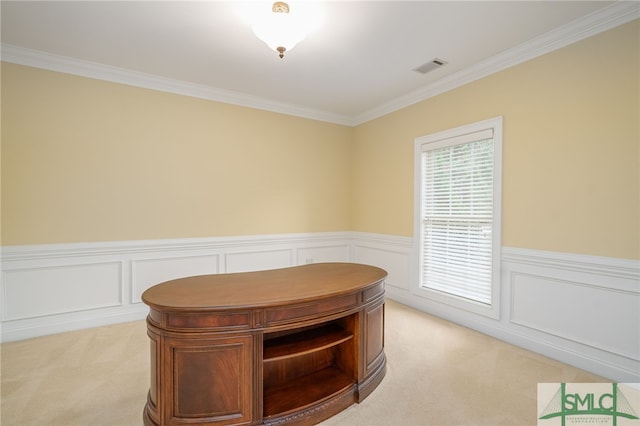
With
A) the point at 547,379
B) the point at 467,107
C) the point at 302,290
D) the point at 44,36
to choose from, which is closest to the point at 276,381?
the point at 302,290

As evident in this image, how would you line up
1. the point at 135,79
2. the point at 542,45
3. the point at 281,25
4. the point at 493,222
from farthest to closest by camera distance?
1. the point at 135,79
2. the point at 493,222
3. the point at 542,45
4. the point at 281,25

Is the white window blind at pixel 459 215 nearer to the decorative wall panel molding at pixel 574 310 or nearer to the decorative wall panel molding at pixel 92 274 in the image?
the decorative wall panel molding at pixel 574 310

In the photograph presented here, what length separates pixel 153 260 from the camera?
3.58 metres

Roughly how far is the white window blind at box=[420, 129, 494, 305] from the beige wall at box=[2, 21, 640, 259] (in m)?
0.21

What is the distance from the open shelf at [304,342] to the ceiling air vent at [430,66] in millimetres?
2759

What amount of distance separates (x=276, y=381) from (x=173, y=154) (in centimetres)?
291

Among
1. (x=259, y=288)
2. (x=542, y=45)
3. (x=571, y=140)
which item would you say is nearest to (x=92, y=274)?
(x=259, y=288)

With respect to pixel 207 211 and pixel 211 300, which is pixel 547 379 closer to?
Result: pixel 211 300

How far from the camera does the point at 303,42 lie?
9.02 feet

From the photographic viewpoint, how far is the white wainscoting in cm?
237

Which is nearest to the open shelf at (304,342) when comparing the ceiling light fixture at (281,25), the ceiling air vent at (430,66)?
the ceiling light fixture at (281,25)

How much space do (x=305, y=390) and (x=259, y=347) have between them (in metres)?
0.57

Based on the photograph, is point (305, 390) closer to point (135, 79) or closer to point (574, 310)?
point (574, 310)

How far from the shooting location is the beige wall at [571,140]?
7.50ft
